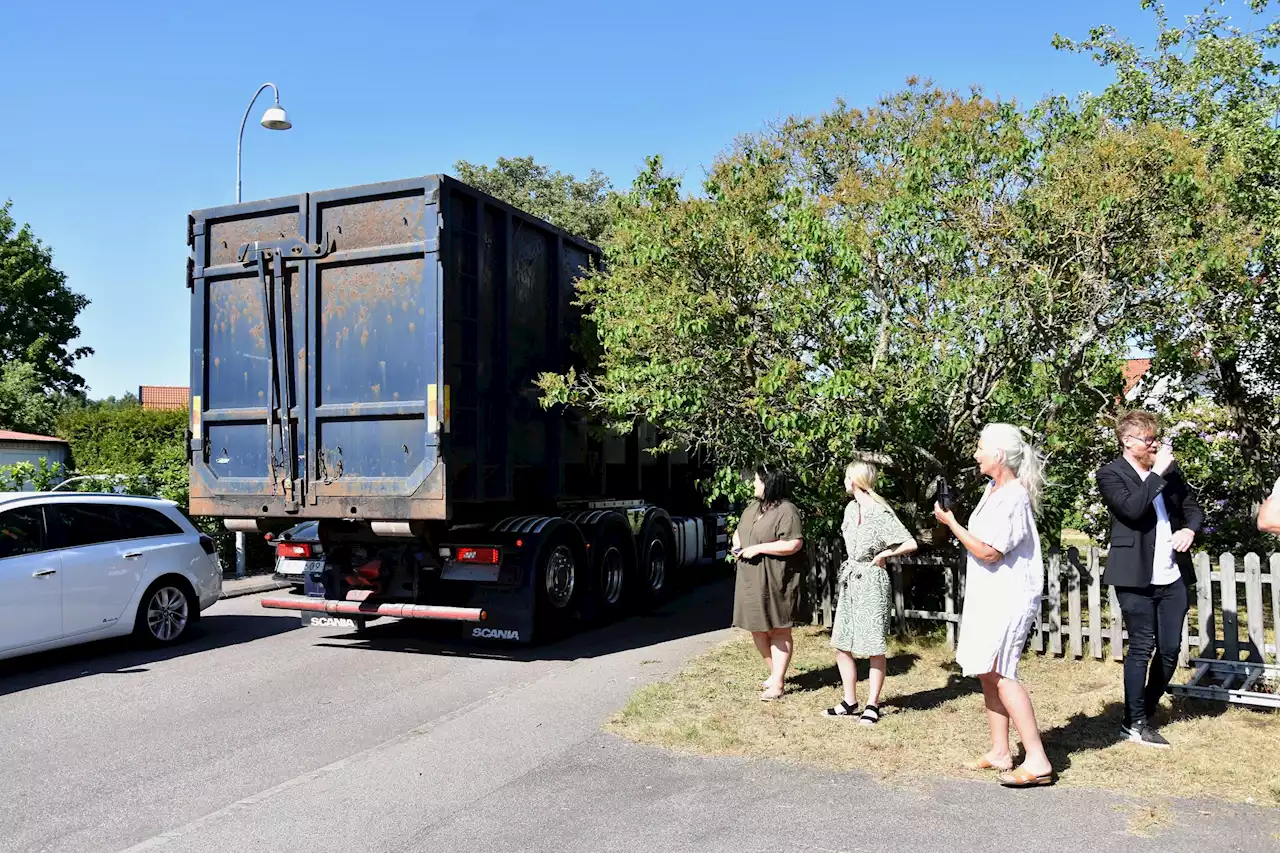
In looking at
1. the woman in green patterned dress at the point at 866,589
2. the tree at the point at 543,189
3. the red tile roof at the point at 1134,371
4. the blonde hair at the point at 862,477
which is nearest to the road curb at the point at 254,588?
the woman in green patterned dress at the point at 866,589

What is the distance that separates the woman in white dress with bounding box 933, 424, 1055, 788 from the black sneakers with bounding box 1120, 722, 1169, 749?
2.87 ft

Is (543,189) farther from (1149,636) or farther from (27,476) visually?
(1149,636)

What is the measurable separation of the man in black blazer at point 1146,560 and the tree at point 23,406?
3209 centimetres

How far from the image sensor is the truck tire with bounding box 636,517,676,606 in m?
11.6

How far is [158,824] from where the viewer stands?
4.89 metres

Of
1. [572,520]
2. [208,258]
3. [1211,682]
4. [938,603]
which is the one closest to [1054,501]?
[938,603]

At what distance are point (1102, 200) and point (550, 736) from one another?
513cm

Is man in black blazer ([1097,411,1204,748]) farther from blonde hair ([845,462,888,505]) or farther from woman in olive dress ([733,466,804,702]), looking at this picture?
woman in olive dress ([733,466,804,702])

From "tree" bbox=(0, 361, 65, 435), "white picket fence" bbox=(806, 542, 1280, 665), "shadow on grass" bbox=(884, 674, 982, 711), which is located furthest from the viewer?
"tree" bbox=(0, 361, 65, 435)

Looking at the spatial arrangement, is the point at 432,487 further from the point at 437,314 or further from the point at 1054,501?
the point at 1054,501

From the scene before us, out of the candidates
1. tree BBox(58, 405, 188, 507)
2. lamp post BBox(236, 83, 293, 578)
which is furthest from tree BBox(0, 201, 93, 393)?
lamp post BBox(236, 83, 293, 578)

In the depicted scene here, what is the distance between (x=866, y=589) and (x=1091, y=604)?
7.68ft

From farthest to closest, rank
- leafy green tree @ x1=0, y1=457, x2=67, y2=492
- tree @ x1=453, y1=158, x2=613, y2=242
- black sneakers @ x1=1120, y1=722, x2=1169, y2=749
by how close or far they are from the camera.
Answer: tree @ x1=453, y1=158, x2=613, y2=242 < leafy green tree @ x1=0, y1=457, x2=67, y2=492 < black sneakers @ x1=1120, y1=722, x2=1169, y2=749

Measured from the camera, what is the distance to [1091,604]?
777cm
